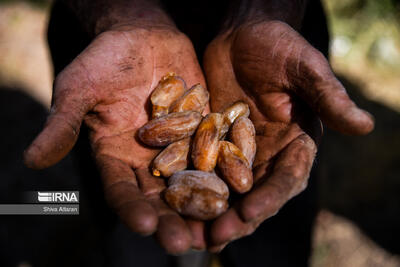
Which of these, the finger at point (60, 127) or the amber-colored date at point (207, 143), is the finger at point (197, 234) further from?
the finger at point (60, 127)

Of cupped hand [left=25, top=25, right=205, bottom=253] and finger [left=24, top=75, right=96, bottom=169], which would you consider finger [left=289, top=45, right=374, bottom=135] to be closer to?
cupped hand [left=25, top=25, right=205, bottom=253]

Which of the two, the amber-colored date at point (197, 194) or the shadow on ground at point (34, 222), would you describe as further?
the shadow on ground at point (34, 222)

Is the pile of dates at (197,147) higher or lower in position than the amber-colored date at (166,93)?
lower

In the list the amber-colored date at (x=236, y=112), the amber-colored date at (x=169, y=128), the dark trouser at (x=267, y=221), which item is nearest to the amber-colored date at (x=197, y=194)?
the amber-colored date at (x=169, y=128)

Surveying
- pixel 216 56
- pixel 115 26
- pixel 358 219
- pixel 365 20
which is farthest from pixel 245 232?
pixel 365 20

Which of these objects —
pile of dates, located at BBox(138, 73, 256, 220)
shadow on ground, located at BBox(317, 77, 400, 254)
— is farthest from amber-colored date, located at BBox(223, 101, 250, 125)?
shadow on ground, located at BBox(317, 77, 400, 254)

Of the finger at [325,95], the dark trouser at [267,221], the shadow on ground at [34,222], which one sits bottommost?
the shadow on ground at [34,222]

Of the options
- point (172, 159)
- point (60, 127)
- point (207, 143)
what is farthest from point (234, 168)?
point (60, 127)

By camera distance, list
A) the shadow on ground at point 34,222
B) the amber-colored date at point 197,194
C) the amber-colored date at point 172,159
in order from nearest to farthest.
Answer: the amber-colored date at point 197,194, the amber-colored date at point 172,159, the shadow on ground at point 34,222
